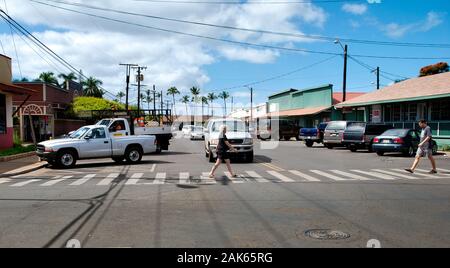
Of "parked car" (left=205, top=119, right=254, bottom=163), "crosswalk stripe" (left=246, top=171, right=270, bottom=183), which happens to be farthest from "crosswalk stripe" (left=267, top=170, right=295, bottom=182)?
"parked car" (left=205, top=119, right=254, bottom=163)

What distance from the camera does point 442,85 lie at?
27.7 metres

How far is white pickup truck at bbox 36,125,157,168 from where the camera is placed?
16.9 metres

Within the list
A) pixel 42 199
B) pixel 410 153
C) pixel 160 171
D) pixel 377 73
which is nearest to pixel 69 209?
pixel 42 199

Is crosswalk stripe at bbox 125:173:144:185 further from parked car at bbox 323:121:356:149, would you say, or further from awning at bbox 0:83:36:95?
parked car at bbox 323:121:356:149

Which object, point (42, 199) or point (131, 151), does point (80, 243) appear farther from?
point (131, 151)

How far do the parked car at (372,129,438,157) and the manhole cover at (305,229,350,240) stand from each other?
16.6 meters

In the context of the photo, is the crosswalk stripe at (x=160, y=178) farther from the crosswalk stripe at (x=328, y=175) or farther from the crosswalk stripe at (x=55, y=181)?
the crosswalk stripe at (x=328, y=175)

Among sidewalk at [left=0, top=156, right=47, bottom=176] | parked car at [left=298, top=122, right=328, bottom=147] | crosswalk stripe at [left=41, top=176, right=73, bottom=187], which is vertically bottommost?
crosswalk stripe at [left=41, top=176, right=73, bottom=187]

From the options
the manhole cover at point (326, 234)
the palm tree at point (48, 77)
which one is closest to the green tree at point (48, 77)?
the palm tree at point (48, 77)

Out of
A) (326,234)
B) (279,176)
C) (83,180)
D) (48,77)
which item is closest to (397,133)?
(279,176)

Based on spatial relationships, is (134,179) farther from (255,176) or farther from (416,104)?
(416,104)

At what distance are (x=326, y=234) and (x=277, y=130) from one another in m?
34.5
